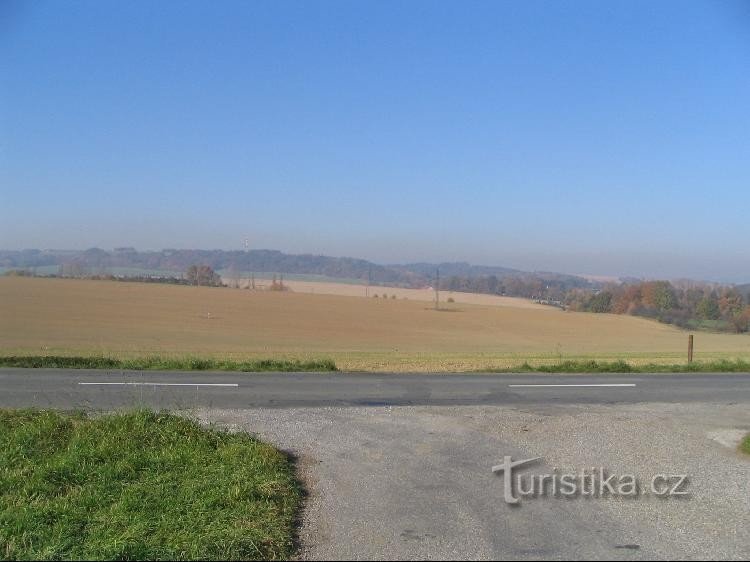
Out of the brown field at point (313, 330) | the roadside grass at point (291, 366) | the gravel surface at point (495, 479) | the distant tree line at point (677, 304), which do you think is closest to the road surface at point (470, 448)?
the gravel surface at point (495, 479)

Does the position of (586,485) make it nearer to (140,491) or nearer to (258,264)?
(140,491)

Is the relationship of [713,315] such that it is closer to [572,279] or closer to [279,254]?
[572,279]

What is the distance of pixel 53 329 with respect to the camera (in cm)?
3762

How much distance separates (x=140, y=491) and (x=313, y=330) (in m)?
39.4

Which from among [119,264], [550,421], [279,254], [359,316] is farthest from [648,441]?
[279,254]

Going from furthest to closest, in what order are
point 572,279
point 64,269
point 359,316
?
point 572,279
point 64,269
point 359,316

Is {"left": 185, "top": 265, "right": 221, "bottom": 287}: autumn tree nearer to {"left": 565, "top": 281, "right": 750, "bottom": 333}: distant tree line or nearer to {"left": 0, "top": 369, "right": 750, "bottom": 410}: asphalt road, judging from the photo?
{"left": 565, "top": 281, "right": 750, "bottom": 333}: distant tree line

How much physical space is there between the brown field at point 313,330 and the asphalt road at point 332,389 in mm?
3755

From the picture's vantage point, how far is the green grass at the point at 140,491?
521 cm

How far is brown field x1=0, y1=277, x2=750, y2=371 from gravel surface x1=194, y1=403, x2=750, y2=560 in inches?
355

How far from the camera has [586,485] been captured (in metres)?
7.00

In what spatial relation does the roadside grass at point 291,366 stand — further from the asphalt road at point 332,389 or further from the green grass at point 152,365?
the asphalt road at point 332,389

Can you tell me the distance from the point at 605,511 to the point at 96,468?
468 cm

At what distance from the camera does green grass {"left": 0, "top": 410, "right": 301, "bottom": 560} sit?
5.21m
